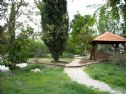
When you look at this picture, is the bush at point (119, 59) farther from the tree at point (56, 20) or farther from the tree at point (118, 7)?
the tree at point (118, 7)

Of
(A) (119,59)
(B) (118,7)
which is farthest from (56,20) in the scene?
(B) (118,7)

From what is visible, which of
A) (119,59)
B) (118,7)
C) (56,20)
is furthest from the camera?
(56,20)

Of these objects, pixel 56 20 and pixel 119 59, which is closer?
pixel 119 59

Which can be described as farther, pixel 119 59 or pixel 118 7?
pixel 119 59

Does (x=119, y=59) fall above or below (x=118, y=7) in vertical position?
below

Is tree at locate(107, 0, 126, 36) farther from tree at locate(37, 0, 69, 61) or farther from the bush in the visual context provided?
tree at locate(37, 0, 69, 61)

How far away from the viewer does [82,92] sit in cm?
1112

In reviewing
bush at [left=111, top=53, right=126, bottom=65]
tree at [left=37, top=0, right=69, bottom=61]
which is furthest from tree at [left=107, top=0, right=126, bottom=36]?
tree at [left=37, top=0, right=69, bottom=61]

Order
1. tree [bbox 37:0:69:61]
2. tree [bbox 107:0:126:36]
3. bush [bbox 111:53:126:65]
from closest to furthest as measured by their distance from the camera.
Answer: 1. tree [bbox 107:0:126:36]
2. bush [bbox 111:53:126:65]
3. tree [bbox 37:0:69:61]

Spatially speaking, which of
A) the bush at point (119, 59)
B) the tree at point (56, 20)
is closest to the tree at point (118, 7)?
the bush at point (119, 59)

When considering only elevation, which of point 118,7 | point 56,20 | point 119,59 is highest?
point 56,20

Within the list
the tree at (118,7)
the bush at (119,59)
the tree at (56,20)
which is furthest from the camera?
the tree at (56,20)

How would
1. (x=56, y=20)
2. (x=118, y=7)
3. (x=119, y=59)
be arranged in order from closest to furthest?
(x=118, y=7)
(x=119, y=59)
(x=56, y=20)

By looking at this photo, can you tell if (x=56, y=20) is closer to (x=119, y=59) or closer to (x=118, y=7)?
(x=119, y=59)
